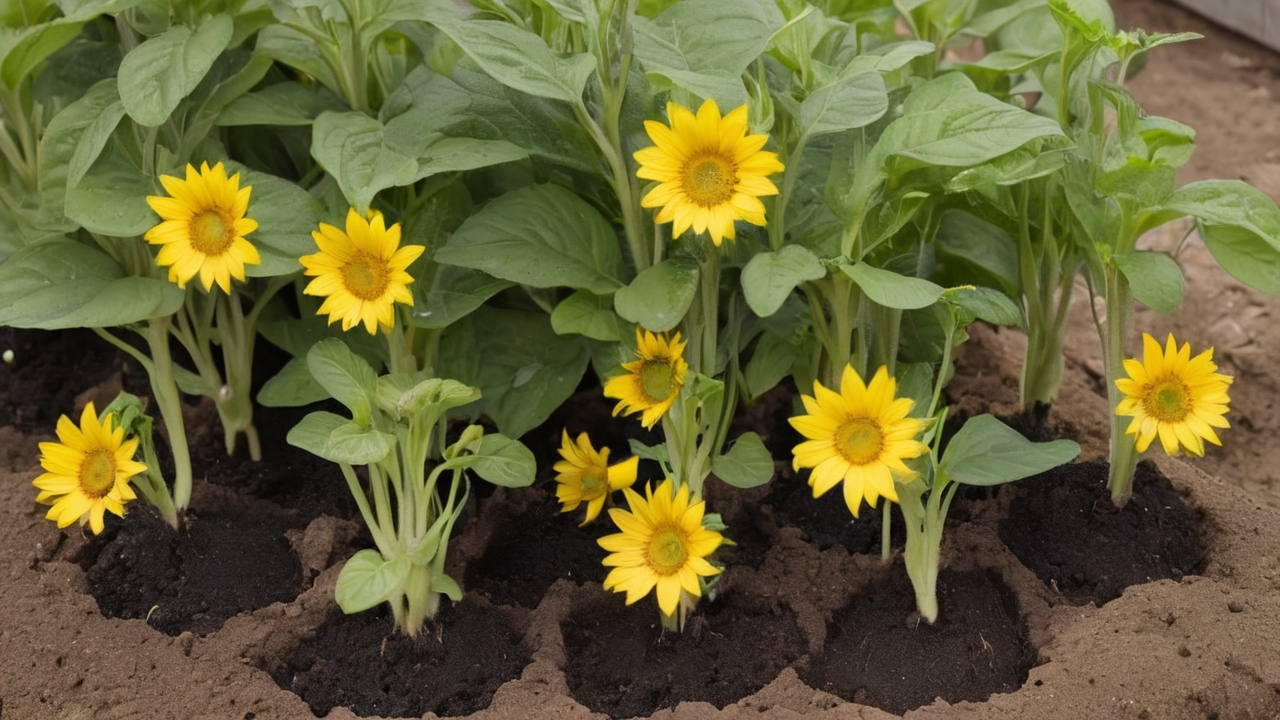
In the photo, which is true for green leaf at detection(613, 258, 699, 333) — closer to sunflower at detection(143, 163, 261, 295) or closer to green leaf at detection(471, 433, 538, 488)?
green leaf at detection(471, 433, 538, 488)

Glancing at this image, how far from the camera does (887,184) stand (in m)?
1.35

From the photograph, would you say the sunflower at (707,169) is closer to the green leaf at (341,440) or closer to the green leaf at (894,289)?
the green leaf at (894,289)

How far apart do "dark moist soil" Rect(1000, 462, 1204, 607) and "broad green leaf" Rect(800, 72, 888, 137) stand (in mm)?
529

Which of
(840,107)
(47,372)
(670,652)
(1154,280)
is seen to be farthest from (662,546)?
(47,372)

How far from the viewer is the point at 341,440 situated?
127cm

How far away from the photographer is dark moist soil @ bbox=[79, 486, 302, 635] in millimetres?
1431

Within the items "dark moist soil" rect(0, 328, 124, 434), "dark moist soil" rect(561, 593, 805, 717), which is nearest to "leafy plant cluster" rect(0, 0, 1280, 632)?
"dark moist soil" rect(561, 593, 805, 717)

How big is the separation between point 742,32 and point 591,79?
0.57ft

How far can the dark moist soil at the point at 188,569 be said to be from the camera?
1.43 meters

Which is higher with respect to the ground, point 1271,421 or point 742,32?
point 742,32

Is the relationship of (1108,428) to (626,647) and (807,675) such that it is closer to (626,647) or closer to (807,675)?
(807,675)

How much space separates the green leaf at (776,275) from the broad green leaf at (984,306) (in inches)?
5.7

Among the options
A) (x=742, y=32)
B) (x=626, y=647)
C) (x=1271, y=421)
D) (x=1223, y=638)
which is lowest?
(x=1271, y=421)

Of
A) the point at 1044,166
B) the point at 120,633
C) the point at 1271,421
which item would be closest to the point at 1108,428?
the point at 1271,421
